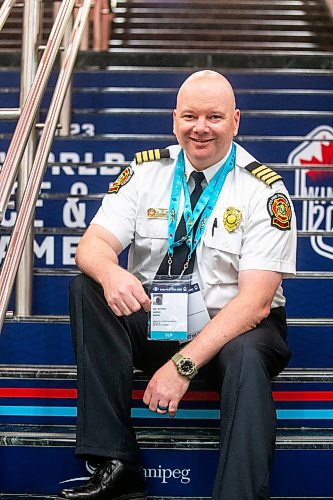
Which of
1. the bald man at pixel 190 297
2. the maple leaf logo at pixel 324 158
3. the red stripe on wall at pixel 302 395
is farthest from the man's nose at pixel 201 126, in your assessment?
the maple leaf logo at pixel 324 158

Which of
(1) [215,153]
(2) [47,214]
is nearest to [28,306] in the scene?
(2) [47,214]

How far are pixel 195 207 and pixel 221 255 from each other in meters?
0.14

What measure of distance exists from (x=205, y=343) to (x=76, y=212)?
1.18 m

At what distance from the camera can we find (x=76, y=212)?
11.0 ft

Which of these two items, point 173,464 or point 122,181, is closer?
point 173,464

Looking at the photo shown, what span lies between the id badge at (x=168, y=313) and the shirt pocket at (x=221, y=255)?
179 millimetres

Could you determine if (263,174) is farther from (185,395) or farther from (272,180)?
(185,395)

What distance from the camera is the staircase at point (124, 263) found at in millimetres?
2488

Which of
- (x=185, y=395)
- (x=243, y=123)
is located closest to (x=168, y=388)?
(x=185, y=395)

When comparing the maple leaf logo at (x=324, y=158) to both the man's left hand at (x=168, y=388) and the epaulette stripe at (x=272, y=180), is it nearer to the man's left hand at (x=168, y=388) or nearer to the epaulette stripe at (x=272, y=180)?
the epaulette stripe at (x=272, y=180)

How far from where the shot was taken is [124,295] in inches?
90.7

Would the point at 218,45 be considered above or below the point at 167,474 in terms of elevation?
above

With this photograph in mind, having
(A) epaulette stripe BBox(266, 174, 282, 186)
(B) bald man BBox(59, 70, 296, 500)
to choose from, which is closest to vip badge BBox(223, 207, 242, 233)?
(B) bald man BBox(59, 70, 296, 500)

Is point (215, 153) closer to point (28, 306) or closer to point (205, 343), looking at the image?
point (205, 343)
